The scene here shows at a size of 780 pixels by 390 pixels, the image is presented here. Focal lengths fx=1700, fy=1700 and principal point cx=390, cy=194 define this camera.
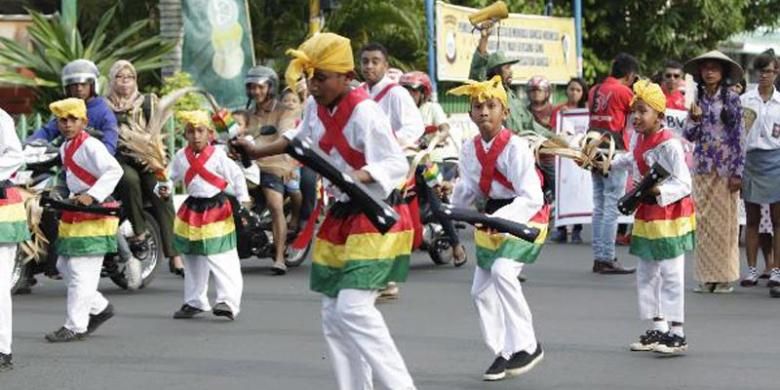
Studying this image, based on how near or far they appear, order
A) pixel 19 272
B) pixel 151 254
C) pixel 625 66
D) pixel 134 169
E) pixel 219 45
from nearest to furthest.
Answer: pixel 19 272 < pixel 134 169 < pixel 151 254 < pixel 625 66 < pixel 219 45

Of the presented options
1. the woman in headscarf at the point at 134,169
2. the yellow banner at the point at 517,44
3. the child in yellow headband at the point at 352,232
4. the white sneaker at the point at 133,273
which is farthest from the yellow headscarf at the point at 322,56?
the yellow banner at the point at 517,44

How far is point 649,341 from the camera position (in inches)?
400

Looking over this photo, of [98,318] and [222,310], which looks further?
[222,310]

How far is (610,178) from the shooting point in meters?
15.0

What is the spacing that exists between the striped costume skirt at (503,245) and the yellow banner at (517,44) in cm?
1356

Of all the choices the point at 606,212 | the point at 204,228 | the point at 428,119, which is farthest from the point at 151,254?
the point at 606,212

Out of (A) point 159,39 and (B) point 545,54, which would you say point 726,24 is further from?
(A) point 159,39

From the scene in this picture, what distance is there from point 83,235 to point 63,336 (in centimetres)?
67

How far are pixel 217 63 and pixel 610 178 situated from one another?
317 inches

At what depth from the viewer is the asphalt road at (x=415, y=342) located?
9320 mm

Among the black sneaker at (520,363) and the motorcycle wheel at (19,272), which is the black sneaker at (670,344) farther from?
the motorcycle wheel at (19,272)

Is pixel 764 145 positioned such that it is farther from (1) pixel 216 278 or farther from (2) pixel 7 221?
(2) pixel 7 221

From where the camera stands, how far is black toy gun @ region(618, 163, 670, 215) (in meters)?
9.97

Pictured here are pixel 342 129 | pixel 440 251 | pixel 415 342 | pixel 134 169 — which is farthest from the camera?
pixel 440 251
